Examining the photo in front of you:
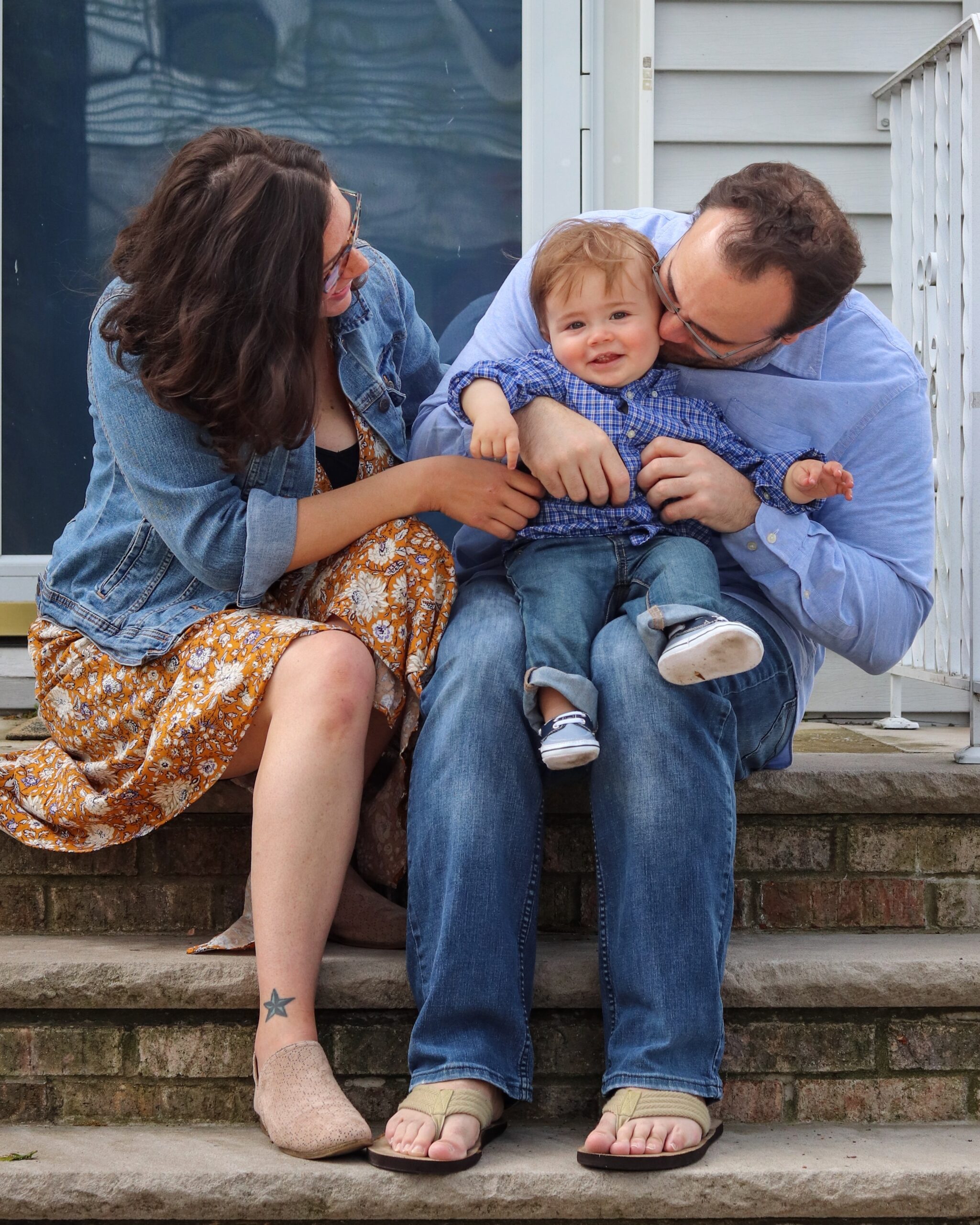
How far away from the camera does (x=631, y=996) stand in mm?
1571

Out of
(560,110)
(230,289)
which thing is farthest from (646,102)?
(230,289)

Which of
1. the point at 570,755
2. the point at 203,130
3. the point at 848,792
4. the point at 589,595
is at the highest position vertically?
the point at 203,130

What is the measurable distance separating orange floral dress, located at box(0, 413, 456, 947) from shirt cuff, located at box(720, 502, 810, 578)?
1.46ft

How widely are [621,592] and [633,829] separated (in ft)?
1.38

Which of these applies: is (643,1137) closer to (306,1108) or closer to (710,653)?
(306,1108)

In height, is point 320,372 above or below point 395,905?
above

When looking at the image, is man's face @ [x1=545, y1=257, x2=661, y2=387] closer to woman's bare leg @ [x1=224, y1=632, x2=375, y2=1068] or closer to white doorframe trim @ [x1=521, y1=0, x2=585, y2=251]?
woman's bare leg @ [x1=224, y1=632, x2=375, y2=1068]

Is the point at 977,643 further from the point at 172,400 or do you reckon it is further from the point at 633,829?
the point at 172,400

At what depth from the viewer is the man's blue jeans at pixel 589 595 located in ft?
5.45

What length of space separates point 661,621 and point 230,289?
30.0 inches

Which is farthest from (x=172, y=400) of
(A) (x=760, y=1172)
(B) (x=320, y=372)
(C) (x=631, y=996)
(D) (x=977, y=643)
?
(D) (x=977, y=643)

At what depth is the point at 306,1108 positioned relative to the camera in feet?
5.08

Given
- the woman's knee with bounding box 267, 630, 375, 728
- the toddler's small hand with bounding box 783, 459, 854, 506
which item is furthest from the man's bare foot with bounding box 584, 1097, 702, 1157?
the toddler's small hand with bounding box 783, 459, 854, 506

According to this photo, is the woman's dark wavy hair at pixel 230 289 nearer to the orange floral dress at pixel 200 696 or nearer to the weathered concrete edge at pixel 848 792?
the orange floral dress at pixel 200 696
